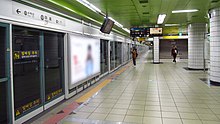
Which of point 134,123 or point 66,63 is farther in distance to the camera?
point 66,63

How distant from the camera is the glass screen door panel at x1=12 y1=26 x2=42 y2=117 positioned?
3.51m

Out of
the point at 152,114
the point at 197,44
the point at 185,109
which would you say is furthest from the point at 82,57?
the point at 197,44

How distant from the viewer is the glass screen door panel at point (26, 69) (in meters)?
3.51

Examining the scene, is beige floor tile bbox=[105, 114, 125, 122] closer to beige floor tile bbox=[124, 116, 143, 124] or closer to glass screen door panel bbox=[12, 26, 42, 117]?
beige floor tile bbox=[124, 116, 143, 124]

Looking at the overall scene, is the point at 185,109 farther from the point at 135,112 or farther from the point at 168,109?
the point at 135,112

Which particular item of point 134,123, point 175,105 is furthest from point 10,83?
point 175,105

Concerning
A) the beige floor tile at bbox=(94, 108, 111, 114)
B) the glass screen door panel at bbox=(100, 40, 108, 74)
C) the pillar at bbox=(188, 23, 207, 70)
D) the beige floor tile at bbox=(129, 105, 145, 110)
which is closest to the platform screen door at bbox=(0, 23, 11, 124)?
the beige floor tile at bbox=(94, 108, 111, 114)

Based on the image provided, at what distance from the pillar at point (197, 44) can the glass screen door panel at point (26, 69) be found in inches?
385

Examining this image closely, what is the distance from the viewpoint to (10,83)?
3.20 metres

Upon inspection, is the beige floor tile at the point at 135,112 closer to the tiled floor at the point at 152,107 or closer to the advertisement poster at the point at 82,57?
the tiled floor at the point at 152,107

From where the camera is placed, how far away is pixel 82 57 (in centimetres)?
640

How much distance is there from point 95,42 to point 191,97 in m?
4.11

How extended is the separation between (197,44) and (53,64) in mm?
9209

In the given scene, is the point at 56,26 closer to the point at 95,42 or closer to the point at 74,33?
the point at 74,33
